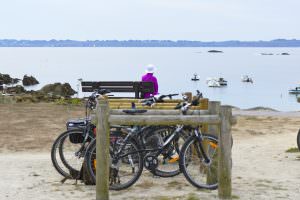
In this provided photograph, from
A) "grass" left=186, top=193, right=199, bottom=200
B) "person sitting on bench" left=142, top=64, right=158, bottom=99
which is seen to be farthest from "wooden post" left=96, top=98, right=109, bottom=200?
"person sitting on bench" left=142, top=64, right=158, bottom=99

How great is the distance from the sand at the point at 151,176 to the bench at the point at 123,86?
1639 millimetres

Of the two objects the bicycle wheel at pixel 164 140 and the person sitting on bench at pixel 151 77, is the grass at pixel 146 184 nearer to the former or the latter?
the bicycle wheel at pixel 164 140

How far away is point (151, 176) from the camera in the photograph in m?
9.29

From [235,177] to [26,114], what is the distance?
1118 cm

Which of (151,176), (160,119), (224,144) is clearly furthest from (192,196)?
(151,176)

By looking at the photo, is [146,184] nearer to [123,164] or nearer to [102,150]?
[123,164]

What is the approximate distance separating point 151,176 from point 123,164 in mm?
1285

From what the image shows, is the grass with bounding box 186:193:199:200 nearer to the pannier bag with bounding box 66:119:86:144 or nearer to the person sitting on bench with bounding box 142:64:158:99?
the pannier bag with bounding box 66:119:86:144

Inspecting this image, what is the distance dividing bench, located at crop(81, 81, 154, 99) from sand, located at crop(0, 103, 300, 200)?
1639 millimetres

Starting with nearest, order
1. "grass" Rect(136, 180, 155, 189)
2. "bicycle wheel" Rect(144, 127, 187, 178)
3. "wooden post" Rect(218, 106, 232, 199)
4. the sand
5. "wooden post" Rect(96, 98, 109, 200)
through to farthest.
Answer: "wooden post" Rect(96, 98, 109, 200) → "wooden post" Rect(218, 106, 232, 199) → the sand → "grass" Rect(136, 180, 155, 189) → "bicycle wheel" Rect(144, 127, 187, 178)

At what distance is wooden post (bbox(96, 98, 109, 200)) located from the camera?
288 inches

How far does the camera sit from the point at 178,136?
8.60 m

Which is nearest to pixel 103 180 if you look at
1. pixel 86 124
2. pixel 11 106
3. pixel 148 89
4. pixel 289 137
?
pixel 86 124

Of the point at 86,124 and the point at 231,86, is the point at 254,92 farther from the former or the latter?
the point at 86,124
